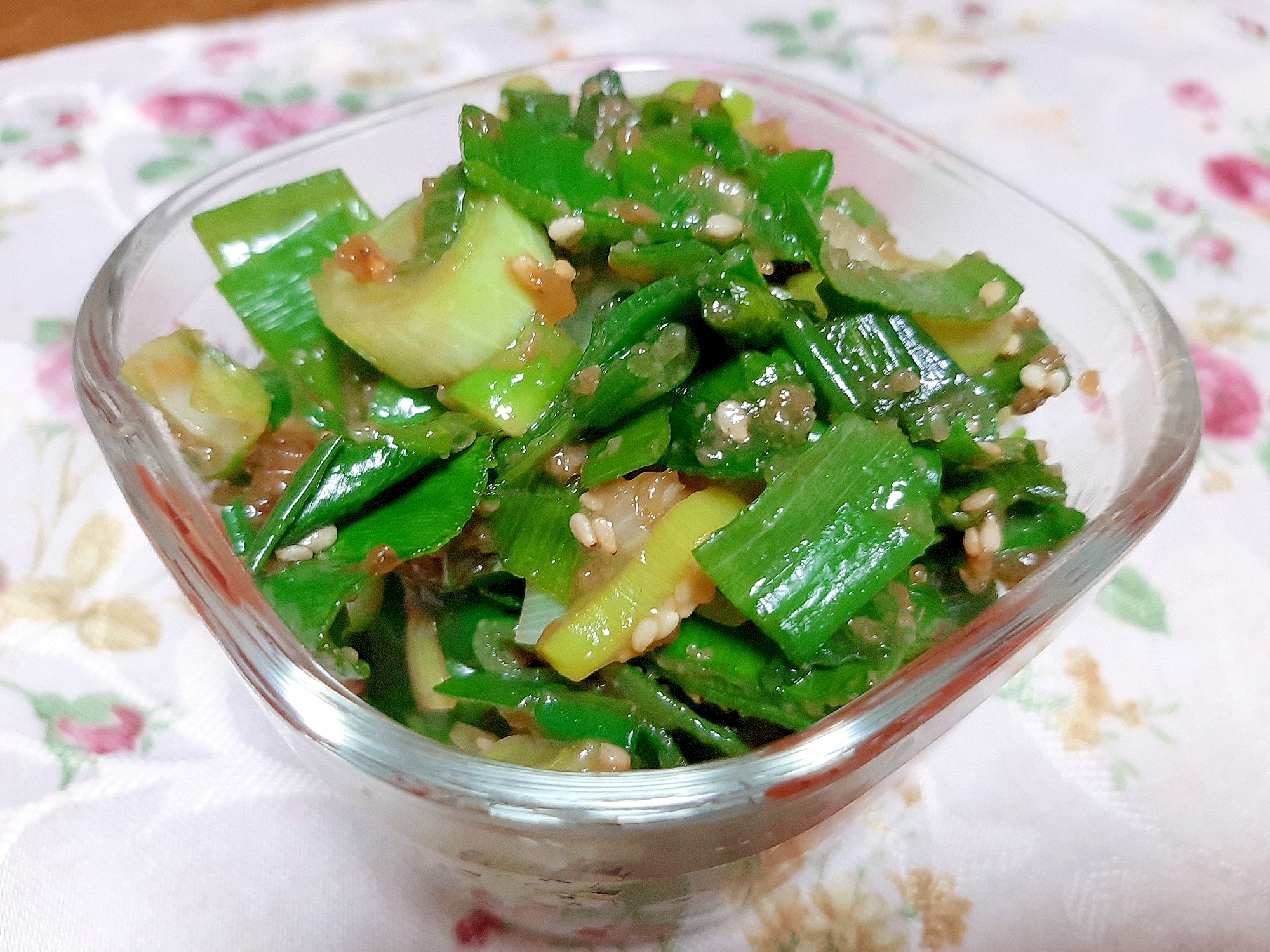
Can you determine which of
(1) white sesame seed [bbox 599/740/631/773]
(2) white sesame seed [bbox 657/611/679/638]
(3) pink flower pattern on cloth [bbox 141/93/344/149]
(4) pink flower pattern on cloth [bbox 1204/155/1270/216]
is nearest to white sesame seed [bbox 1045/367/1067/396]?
(2) white sesame seed [bbox 657/611/679/638]

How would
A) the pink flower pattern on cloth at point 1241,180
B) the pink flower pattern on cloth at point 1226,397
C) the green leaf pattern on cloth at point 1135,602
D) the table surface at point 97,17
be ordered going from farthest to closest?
1. the table surface at point 97,17
2. the pink flower pattern on cloth at point 1241,180
3. the pink flower pattern on cloth at point 1226,397
4. the green leaf pattern on cloth at point 1135,602

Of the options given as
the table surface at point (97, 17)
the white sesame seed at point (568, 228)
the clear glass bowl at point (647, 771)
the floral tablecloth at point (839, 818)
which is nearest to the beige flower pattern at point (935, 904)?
the floral tablecloth at point (839, 818)

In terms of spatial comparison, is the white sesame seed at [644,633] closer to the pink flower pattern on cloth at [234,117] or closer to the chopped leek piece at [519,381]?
the chopped leek piece at [519,381]

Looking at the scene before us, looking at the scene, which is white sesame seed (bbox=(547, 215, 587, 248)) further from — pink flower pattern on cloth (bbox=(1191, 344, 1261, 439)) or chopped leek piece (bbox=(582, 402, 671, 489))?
pink flower pattern on cloth (bbox=(1191, 344, 1261, 439))

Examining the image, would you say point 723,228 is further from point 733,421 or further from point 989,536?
point 989,536

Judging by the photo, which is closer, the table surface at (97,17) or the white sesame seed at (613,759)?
the white sesame seed at (613,759)

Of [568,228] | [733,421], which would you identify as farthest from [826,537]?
[568,228]

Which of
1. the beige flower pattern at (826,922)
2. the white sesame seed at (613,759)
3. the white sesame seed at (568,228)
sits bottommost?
the beige flower pattern at (826,922)
